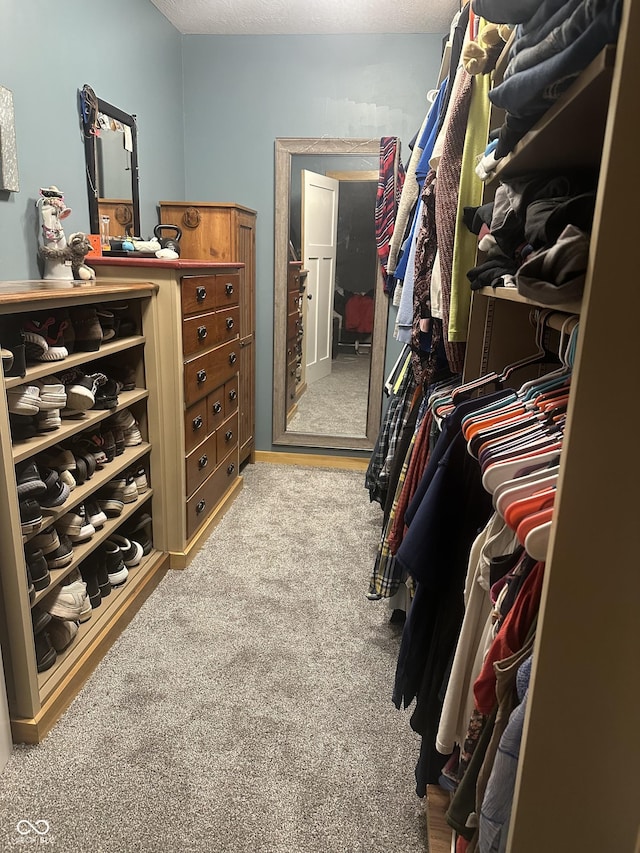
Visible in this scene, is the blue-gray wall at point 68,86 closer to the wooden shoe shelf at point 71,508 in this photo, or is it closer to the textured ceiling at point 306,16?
the textured ceiling at point 306,16

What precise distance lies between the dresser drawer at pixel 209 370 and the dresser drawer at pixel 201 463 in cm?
24

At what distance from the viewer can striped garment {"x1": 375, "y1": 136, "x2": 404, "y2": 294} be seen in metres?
3.19

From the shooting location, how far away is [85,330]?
1.85 meters

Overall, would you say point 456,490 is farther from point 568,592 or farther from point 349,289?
point 349,289

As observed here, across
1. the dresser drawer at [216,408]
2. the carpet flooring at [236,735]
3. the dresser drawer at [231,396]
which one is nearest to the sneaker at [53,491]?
the carpet flooring at [236,735]

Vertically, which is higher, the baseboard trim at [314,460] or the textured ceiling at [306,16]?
the textured ceiling at [306,16]

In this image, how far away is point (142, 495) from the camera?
2.30m

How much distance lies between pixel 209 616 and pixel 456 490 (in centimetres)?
134

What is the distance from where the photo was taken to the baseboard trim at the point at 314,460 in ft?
12.5

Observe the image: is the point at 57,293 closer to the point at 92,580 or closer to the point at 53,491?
the point at 53,491

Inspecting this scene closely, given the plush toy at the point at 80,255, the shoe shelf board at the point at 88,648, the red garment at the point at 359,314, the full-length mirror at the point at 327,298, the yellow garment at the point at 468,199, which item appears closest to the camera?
the yellow garment at the point at 468,199

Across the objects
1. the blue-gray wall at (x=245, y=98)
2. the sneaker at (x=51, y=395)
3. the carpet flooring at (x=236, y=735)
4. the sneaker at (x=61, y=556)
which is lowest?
the carpet flooring at (x=236, y=735)

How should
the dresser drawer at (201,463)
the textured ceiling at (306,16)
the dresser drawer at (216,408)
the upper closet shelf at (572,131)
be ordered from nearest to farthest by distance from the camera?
the upper closet shelf at (572,131)
the dresser drawer at (201,463)
the dresser drawer at (216,408)
the textured ceiling at (306,16)

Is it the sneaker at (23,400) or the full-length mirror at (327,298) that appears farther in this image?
the full-length mirror at (327,298)
